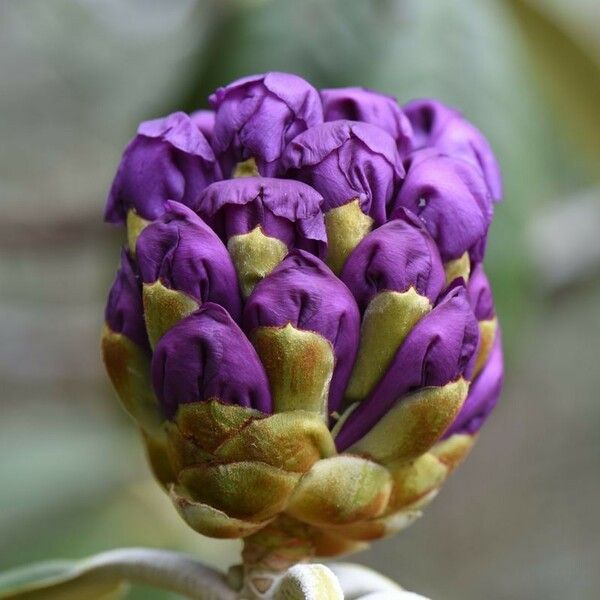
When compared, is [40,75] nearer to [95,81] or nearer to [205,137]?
[95,81]

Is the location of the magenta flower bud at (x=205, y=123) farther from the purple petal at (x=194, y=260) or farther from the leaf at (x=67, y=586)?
the leaf at (x=67, y=586)

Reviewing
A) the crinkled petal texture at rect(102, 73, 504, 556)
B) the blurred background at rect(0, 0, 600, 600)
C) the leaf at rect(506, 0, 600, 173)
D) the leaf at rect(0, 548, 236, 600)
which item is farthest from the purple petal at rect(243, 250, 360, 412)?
the leaf at rect(506, 0, 600, 173)

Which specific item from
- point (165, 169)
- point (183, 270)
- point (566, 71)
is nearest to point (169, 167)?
point (165, 169)

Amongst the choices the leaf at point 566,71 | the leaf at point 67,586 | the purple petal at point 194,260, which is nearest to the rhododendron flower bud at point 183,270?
the purple petal at point 194,260

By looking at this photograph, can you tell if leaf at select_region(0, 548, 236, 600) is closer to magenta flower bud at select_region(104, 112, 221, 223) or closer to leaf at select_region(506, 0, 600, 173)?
magenta flower bud at select_region(104, 112, 221, 223)

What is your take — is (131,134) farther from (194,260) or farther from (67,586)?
(194,260)
